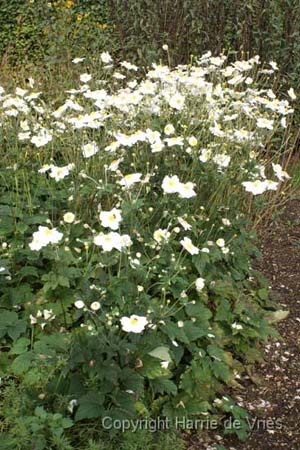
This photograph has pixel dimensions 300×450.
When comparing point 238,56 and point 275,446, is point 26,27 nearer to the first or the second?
point 238,56

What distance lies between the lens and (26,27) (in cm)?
763

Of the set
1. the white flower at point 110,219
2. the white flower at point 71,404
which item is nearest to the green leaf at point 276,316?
the white flower at point 110,219

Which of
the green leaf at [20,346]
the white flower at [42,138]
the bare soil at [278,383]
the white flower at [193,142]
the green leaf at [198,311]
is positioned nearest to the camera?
the green leaf at [20,346]

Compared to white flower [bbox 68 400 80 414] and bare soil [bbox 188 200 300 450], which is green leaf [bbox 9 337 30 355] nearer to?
white flower [bbox 68 400 80 414]

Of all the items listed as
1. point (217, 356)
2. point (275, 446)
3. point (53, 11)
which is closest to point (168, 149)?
point (217, 356)

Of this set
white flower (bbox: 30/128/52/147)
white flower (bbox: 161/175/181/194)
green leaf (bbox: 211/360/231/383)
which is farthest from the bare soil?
white flower (bbox: 30/128/52/147)

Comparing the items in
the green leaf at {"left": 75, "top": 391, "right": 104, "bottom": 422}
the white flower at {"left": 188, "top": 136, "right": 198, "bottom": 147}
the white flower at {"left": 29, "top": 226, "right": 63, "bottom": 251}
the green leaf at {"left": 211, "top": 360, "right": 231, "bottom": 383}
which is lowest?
the green leaf at {"left": 211, "top": 360, "right": 231, "bottom": 383}

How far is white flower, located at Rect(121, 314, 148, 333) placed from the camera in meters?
2.18

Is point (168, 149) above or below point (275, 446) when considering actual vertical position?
above

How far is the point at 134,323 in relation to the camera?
2189 millimetres

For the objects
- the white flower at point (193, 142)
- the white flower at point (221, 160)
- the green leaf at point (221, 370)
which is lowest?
the green leaf at point (221, 370)

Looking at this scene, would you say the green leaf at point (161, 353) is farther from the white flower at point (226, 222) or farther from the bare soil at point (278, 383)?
the white flower at point (226, 222)

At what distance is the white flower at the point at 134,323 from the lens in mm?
2176

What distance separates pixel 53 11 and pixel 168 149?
4.17 m
